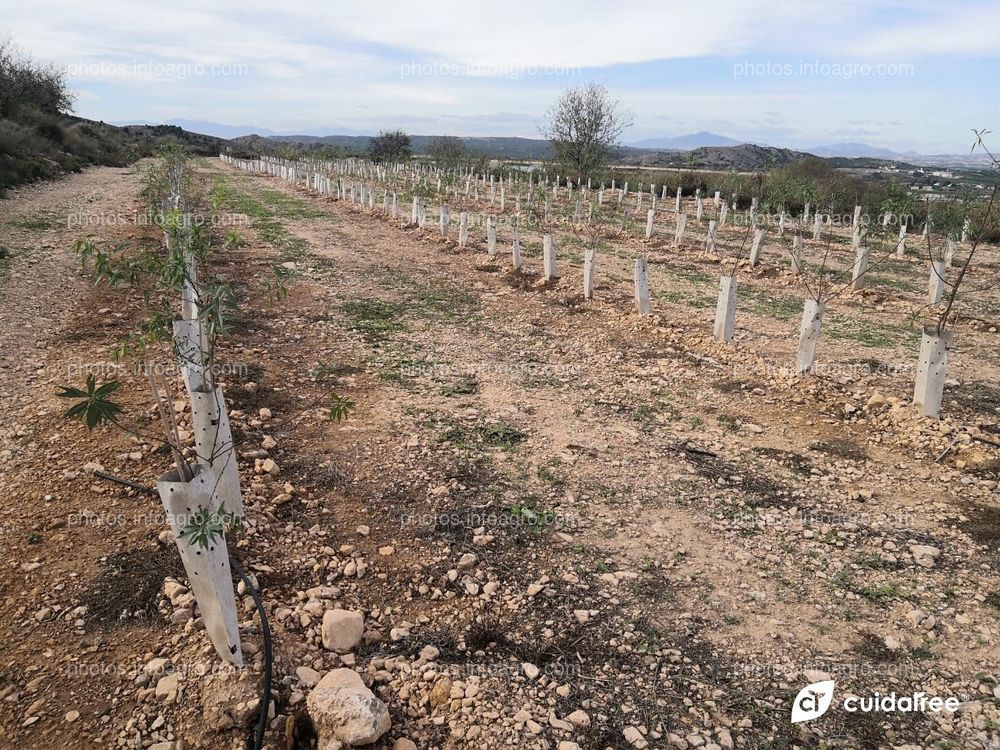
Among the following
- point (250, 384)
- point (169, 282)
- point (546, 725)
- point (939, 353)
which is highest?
point (169, 282)

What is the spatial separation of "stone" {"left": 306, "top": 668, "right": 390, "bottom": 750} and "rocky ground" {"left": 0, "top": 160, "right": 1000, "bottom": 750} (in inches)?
0.4

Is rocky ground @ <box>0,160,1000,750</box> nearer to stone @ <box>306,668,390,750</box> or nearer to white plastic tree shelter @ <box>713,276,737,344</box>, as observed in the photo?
stone @ <box>306,668,390,750</box>

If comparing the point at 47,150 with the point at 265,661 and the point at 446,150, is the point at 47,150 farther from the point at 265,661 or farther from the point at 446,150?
the point at 265,661

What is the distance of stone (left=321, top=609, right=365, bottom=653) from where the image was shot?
313cm

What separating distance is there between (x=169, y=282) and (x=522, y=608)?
95.3 inches

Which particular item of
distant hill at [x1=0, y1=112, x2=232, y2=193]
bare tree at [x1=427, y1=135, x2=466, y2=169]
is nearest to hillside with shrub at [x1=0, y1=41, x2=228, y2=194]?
distant hill at [x1=0, y1=112, x2=232, y2=193]

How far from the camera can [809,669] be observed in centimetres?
310

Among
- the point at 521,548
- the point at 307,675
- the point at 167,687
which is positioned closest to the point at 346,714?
the point at 307,675

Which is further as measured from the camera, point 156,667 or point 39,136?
point 39,136

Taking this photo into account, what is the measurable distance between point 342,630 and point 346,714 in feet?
1.94

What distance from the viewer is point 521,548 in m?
4.00

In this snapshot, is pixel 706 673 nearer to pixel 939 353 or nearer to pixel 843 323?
pixel 939 353

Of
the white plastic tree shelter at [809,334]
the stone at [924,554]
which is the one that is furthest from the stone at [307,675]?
the white plastic tree shelter at [809,334]

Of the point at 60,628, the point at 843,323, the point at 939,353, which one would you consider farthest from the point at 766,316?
the point at 60,628
